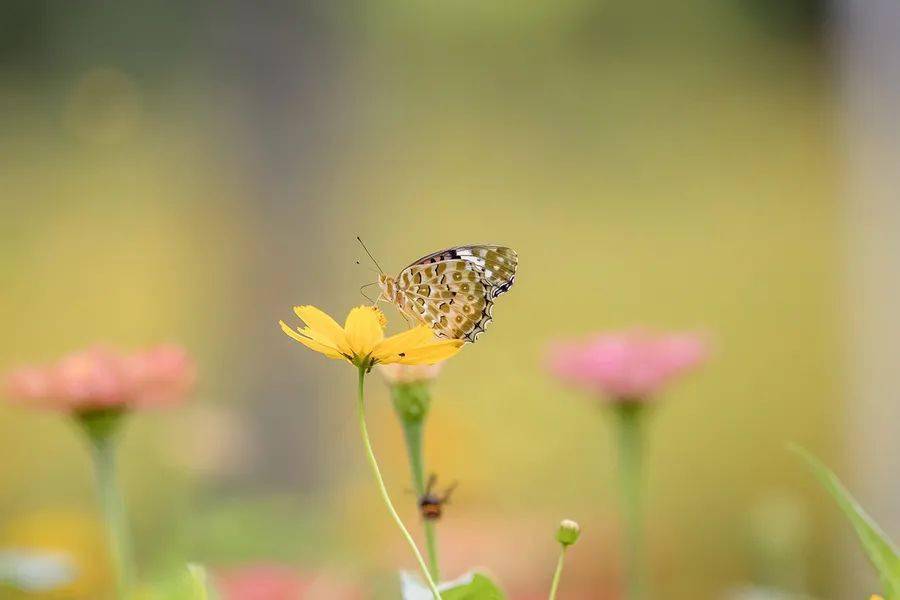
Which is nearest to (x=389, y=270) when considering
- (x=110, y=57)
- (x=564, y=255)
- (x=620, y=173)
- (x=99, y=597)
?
(x=564, y=255)

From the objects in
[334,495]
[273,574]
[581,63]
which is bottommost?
[334,495]

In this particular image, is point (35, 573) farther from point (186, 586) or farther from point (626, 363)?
point (626, 363)

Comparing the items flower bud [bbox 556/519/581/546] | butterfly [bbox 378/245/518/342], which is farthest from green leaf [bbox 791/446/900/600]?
butterfly [bbox 378/245/518/342]

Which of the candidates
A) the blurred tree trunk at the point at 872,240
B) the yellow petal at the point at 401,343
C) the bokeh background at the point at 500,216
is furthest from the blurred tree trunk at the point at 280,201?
the yellow petal at the point at 401,343

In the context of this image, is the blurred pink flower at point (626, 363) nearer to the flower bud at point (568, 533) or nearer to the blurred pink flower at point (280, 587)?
the blurred pink flower at point (280, 587)

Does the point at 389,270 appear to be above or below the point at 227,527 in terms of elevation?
above

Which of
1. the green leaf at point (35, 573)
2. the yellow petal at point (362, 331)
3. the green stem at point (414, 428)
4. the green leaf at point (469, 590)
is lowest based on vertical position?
the green leaf at point (35, 573)

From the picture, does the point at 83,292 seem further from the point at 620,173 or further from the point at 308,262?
the point at 620,173

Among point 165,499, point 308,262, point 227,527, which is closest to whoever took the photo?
point 227,527
